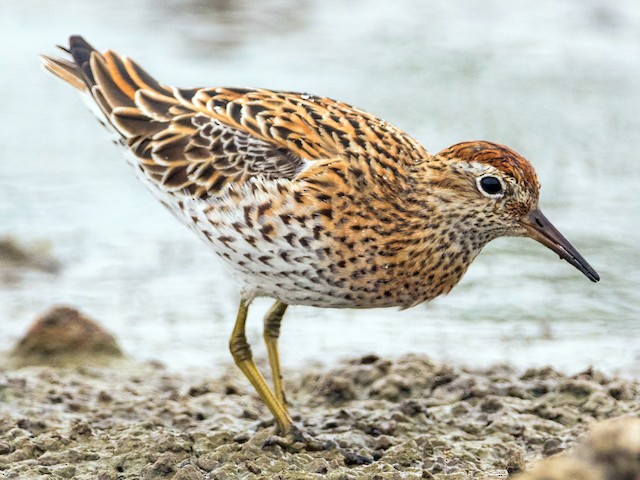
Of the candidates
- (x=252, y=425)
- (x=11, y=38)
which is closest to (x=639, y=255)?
(x=252, y=425)

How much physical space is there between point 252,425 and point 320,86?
848 centimetres

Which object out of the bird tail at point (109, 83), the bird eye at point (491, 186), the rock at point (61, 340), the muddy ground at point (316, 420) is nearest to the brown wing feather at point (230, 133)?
the bird tail at point (109, 83)

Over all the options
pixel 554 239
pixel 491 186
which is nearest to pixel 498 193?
pixel 491 186

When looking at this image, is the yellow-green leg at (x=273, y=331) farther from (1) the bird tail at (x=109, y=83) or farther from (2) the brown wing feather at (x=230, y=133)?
(1) the bird tail at (x=109, y=83)

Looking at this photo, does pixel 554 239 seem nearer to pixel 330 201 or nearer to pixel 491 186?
pixel 491 186

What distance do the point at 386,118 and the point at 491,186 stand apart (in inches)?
294

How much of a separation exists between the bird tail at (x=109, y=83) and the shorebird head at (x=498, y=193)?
7.07ft

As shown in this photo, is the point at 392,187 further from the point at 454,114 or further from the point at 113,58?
the point at 454,114

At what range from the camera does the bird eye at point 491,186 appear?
19.6 feet

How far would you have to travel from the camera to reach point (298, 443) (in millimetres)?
6289

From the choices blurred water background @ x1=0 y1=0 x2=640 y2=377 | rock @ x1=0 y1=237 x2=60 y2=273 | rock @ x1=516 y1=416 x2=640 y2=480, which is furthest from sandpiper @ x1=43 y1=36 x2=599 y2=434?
rock @ x1=0 y1=237 x2=60 y2=273

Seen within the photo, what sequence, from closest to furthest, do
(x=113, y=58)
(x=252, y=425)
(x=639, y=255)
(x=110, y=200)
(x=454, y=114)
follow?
(x=252, y=425), (x=113, y=58), (x=639, y=255), (x=110, y=200), (x=454, y=114)

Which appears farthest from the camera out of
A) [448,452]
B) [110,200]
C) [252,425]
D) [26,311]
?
[110,200]

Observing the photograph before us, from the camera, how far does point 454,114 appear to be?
13438 millimetres
